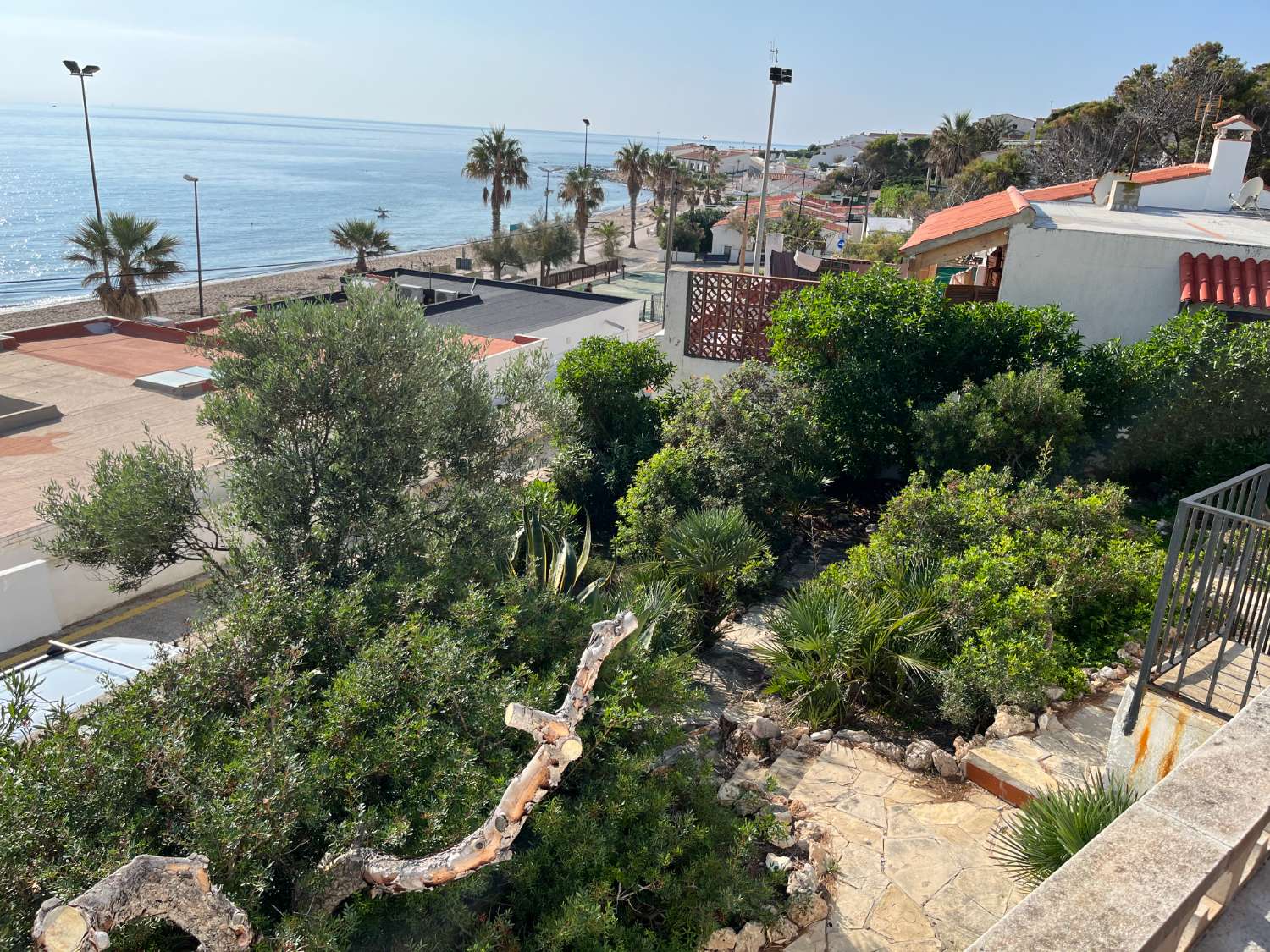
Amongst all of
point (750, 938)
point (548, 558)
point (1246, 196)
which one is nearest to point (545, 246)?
point (1246, 196)

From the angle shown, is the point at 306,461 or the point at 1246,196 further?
the point at 1246,196

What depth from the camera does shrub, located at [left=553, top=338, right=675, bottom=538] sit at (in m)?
12.0

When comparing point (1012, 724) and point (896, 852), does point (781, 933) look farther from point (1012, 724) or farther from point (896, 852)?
point (1012, 724)

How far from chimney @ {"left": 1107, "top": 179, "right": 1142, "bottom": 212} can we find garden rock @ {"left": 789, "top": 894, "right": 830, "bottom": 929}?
620 inches

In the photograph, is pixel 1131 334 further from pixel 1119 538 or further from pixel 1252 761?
pixel 1252 761

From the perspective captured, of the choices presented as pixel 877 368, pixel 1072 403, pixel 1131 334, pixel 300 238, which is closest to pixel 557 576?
pixel 877 368

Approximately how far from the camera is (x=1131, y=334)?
12.2m

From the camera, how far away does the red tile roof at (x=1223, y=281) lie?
11.3 m

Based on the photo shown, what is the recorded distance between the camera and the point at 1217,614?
5168 millimetres

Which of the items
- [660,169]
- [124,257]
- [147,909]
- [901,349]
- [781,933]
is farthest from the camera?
[660,169]

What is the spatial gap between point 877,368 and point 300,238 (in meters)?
103

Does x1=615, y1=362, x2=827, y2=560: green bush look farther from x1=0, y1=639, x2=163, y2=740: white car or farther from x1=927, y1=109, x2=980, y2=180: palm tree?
x1=927, y1=109, x2=980, y2=180: palm tree

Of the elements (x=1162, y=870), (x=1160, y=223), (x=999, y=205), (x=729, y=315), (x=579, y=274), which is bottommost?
(x=579, y=274)

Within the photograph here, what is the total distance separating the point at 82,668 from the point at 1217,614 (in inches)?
361
